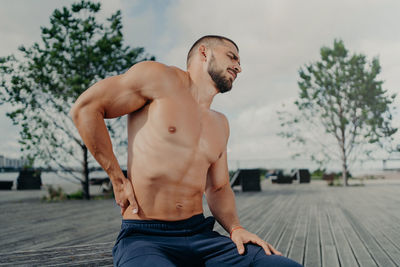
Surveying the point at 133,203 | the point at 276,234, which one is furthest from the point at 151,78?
the point at 276,234

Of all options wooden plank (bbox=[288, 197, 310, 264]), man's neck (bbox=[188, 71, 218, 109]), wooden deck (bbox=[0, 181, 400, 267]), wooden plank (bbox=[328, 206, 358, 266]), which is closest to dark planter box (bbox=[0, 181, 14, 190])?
wooden deck (bbox=[0, 181, 400, 267])

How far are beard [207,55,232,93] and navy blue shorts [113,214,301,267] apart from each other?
583 mm

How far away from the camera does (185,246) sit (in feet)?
4.39

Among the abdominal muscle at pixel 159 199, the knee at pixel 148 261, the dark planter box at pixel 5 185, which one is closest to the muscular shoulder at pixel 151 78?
the abdominal muscle at pixel 159 199

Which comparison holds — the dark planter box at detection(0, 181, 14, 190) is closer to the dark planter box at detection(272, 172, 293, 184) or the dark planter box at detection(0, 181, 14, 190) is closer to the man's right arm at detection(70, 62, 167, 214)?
the dark planter box at detection(272, 172, 293, 184)

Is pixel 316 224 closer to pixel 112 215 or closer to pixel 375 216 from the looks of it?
pixel 375 216

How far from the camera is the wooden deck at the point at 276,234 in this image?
1.85 m

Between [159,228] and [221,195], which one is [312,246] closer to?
[221,195]

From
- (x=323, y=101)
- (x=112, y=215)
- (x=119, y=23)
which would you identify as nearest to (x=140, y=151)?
(x=112, y=215)

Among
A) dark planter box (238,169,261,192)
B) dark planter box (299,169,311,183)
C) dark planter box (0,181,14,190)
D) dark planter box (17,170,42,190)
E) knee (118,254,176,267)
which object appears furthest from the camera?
dark planter box (299,169,311,183)

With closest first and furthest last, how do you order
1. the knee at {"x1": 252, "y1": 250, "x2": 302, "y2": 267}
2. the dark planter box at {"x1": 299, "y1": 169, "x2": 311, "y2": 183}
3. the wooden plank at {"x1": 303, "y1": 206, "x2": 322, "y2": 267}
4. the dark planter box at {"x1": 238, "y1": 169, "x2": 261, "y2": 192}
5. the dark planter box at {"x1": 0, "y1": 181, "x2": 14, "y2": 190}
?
the knee at {"x1": 252, "y1": 250, "x2": 302, "y2": 267} < the wooden plank at {"x1": 303, "y1": 206, "x2": 322, "y2": 267} < the dark planter box at {"x1": 238, "y1": 169, "x2": 261, "y2": 192} < the dark planter box at {"x1": 0, "y1": 181, "x2": 14, "y2": 190} < the dark planter box at {"x1": 299, "y1": 169, "x2": 311, "y2": 183}

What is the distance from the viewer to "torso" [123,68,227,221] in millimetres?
1371

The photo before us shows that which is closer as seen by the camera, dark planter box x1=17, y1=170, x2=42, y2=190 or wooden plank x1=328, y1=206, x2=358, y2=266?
wooden plank x1=328, y1=206, x2=358, y2=266

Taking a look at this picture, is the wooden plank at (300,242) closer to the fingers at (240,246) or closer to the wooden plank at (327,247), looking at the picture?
the wooden plank at (327,247)
